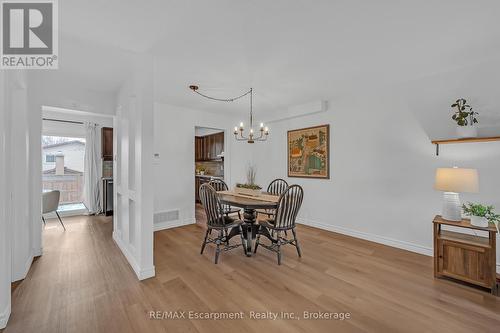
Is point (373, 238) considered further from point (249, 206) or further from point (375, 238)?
point (249, 206)

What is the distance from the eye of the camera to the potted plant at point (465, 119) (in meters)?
2.48

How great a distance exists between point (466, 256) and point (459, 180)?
31.3 inches

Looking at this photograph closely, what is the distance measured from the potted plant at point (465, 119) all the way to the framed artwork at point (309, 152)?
1.81m

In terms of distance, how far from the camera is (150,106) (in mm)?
2410

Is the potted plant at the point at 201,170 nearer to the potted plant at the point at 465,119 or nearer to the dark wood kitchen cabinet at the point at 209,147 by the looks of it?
the dark wood kitchen cabinet at the point at 209,147

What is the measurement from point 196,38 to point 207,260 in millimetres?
2584

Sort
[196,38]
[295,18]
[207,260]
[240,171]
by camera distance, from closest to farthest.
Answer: [295,18]
[196,38]
[207,260]
[240,171]

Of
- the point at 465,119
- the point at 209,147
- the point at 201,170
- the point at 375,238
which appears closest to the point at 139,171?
the point at 375,238

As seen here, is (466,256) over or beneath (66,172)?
beneath

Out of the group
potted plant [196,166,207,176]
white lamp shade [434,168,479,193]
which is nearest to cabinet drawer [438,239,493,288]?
white lamp shade [434,168,479,193]

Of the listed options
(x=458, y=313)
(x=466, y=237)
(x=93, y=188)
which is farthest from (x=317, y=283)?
(x=93, y=188)

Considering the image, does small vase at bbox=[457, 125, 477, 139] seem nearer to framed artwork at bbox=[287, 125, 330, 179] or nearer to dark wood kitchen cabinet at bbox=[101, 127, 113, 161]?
framed artwork at bbox=[287, 125, 330, 179]

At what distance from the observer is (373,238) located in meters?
3.52

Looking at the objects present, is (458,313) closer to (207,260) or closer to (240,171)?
(207,260)
